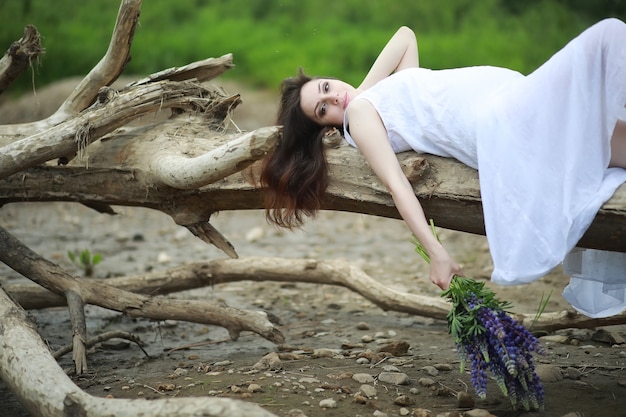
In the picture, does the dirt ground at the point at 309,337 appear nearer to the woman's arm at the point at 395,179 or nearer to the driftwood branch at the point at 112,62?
the driftwood branch at the point at 112,62

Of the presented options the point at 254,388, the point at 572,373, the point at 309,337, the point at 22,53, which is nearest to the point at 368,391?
the point at 254,388

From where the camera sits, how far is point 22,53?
4.11 m

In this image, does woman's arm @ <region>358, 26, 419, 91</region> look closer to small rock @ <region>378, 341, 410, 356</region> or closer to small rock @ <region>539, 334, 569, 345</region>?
small rock @ <region>378, 341, 410, 356</region>

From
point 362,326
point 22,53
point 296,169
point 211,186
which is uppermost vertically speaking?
point 22,53

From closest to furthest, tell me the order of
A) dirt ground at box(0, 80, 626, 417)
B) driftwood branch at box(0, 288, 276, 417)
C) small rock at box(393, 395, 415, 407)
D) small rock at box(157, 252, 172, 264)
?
driftwood branch at box(0, 288, 276, 417), small rock at box(393, 395, 415, 407), dirt ground at box(0, 80, 626, 417), small rock at box(157, 252, 172, 264)

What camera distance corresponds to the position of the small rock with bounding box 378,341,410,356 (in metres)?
4.06

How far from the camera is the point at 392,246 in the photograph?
686cm

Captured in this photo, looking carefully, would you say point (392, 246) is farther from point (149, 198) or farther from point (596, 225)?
point (596, 225)

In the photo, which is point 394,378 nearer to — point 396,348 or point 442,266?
point 396,348

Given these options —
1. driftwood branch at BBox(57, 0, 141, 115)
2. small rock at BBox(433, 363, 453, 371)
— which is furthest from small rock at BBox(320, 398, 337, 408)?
driftwood branch at BBox(57, 0, 141, 115)

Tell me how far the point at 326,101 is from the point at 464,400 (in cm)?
147

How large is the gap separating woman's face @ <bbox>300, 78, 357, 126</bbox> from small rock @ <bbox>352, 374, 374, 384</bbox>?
1.14 metres

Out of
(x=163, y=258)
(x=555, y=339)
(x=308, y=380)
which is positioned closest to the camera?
(x=308, y=380)

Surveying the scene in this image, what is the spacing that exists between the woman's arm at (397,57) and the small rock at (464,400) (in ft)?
5.22
